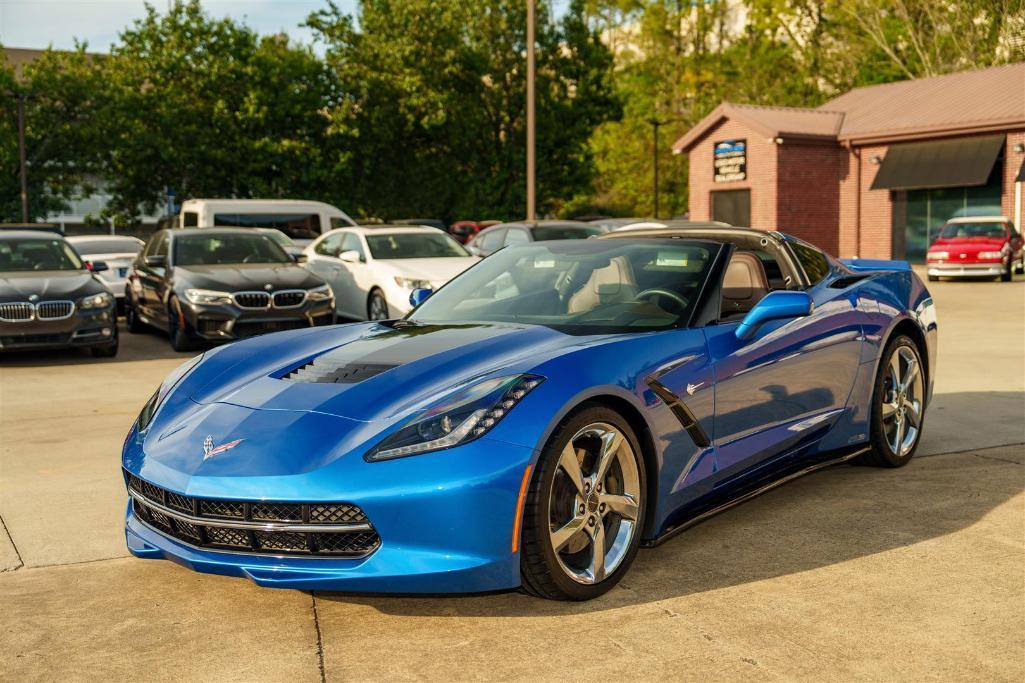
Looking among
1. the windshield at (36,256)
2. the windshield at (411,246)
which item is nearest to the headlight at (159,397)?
the windshield at (36,256)

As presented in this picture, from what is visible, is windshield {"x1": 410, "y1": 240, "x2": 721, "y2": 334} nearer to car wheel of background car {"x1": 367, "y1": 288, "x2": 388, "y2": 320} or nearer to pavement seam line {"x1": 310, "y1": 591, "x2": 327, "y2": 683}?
pavement seam line {"x1": 310, "y1": 591, "x2": 327, "y2": 683}

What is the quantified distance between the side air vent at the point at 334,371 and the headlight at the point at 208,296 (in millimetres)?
9004

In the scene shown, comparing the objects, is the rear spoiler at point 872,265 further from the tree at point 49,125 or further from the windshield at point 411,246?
the tree at point 49,125

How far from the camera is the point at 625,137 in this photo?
67562mm

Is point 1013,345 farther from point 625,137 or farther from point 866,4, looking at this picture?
point 625,137

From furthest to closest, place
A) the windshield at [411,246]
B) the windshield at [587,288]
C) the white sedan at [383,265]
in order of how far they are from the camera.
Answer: the windshield at [411,246] → the white sedan at [383,265] → the windshield at [587,288]

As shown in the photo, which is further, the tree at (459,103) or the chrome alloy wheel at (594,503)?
the tree at (459,103)

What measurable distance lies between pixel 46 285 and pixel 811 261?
9.48 metres

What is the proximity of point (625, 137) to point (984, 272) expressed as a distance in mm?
43677

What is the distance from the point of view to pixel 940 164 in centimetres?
3306

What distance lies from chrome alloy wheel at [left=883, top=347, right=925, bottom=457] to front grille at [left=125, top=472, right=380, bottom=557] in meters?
3.50

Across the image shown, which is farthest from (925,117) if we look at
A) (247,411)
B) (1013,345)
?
(247,411)

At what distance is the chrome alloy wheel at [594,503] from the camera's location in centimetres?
403

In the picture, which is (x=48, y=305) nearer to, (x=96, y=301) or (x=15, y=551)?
(x=96, y=301)
